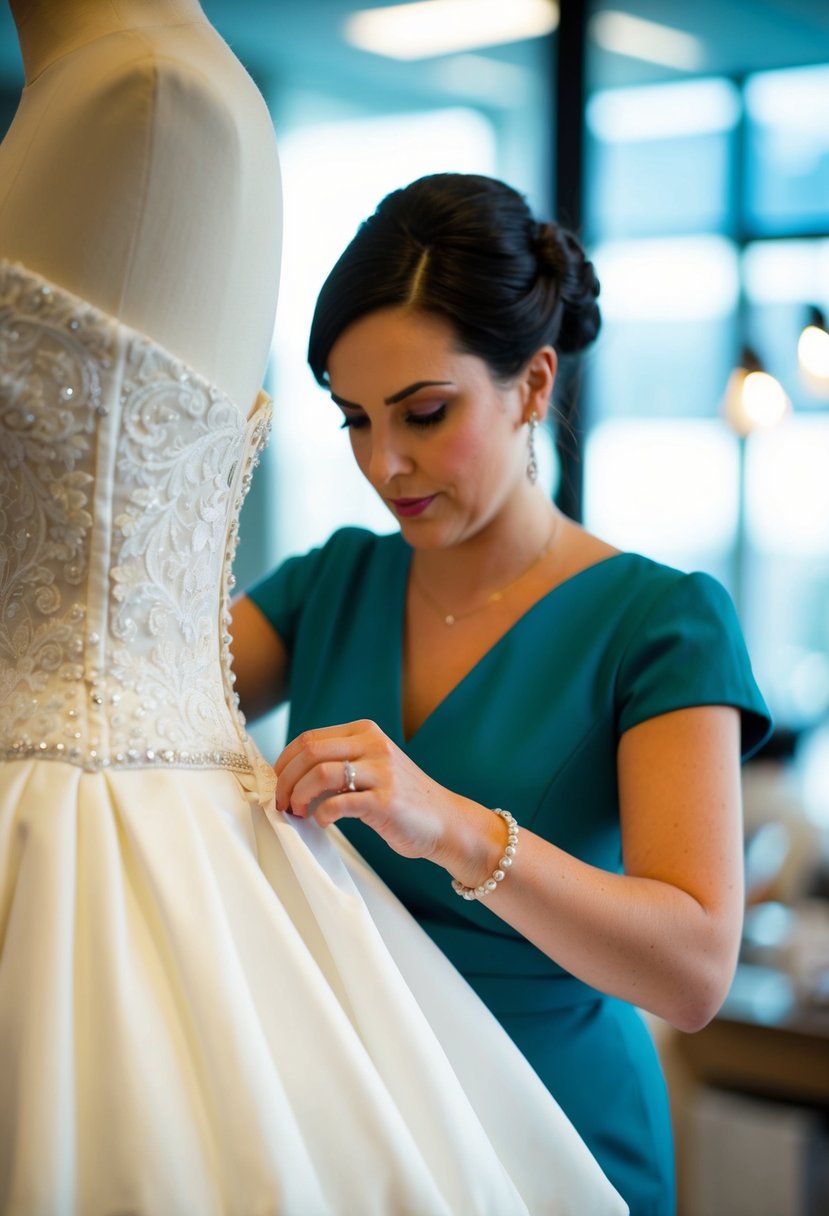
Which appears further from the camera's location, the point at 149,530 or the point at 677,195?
the point at 677,195

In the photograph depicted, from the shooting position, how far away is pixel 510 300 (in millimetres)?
1233

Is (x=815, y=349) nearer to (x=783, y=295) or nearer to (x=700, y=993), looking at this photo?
(x=700, y=993)

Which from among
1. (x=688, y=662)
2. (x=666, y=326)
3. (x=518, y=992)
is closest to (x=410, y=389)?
(x=688, y=662)

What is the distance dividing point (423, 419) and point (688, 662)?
0.34m

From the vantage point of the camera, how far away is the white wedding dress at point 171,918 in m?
0.68

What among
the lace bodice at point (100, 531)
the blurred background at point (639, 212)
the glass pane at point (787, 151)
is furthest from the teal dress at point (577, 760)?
the glass pane at point (787, 151)

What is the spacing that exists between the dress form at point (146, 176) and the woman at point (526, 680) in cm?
34

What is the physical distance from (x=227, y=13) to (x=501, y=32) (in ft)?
3.21

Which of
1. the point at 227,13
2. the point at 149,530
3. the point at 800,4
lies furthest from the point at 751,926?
the point at 227,13

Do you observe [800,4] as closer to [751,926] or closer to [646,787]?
[751,926]

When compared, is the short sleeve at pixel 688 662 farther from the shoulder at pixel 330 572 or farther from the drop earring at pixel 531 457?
the shoulder at pixel 330 572

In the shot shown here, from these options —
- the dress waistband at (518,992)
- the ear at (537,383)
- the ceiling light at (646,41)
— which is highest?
the ceiling light at (646,41)

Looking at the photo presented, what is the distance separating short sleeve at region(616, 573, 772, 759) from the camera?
3.55ft

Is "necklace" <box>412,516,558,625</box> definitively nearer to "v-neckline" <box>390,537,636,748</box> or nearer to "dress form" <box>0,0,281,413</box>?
"v-neckline" <box>390,537,636,748</box>
